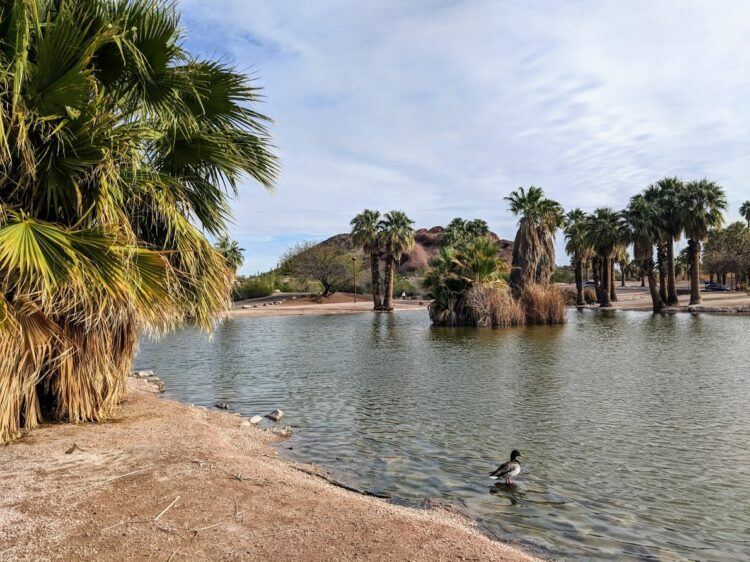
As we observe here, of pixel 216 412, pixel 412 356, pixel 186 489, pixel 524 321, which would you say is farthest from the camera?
pixel 524 321

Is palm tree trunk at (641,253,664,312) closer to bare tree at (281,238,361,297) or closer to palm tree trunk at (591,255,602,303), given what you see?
palm tree trunk at (591,255,602,303)

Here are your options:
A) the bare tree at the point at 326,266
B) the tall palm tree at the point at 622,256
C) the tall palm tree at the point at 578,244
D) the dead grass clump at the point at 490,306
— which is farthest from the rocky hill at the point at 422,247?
the dead grass clump at the point at 490,306

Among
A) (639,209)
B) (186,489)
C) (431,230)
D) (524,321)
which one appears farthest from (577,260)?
(431,230)

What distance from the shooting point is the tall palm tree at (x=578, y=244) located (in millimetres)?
63097

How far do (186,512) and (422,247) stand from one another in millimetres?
157032

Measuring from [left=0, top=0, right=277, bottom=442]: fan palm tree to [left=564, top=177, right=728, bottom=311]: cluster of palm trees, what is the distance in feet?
167

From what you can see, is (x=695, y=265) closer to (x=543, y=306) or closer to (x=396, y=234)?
(x=543, y=306)

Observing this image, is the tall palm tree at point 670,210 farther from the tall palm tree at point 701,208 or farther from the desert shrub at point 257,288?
the desert shrub at point 257,288

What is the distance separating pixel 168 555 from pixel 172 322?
4.78 m

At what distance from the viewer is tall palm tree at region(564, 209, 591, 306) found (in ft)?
207

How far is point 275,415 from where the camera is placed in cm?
1210

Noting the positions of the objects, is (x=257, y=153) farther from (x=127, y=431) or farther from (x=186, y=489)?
(x=186, y=489)

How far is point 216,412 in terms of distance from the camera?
1231 cm

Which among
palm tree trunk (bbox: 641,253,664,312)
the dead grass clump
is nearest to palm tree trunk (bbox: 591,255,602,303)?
palm tree trunk (bbox: 641,253,664,312)
